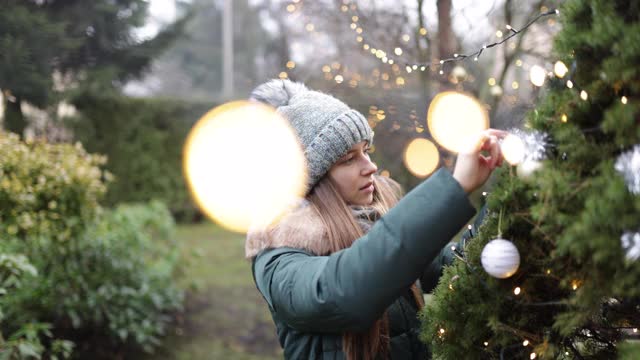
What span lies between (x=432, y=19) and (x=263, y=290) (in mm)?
3367

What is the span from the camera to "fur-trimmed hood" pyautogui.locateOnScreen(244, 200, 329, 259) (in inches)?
67.3

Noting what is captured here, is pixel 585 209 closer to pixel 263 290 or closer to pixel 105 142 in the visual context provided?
pixel 263 290

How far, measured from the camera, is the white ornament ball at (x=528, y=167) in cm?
117

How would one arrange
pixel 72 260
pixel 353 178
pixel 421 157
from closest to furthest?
pixel 353 178, pixel 421 157, pixel 72 260

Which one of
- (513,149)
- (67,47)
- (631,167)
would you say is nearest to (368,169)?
(513,149)

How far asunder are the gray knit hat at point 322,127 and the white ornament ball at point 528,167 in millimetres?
804

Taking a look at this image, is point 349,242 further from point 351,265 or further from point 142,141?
point 142,141

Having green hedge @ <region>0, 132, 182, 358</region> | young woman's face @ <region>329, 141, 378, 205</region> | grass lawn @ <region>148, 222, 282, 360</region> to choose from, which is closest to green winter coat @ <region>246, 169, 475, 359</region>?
young woman's face @ <region>329, 141, 378, 205</region>

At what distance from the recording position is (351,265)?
1.38 meters

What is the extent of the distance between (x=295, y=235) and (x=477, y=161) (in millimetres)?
616

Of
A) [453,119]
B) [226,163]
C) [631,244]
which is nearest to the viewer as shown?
[631,244]

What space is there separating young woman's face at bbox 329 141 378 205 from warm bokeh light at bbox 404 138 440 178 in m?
1.70

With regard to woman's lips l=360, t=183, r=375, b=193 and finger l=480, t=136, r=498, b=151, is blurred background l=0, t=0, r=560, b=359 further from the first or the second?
finger l=480, t=136, r=498, b=151

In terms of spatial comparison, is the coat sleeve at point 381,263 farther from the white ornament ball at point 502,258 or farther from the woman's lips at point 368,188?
the woman's lips at point 368,188
